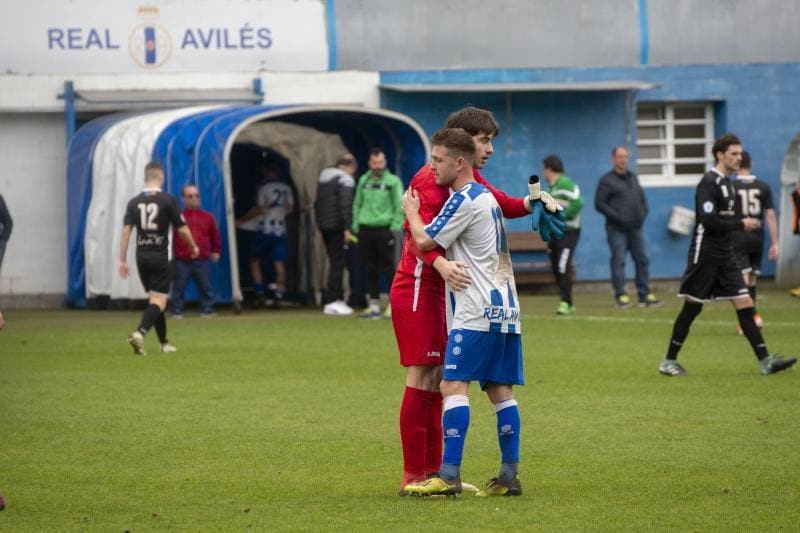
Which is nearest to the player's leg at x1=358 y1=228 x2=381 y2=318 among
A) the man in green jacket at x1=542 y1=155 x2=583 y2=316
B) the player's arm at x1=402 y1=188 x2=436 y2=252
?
the man in green jacket at x1=542 y1=155 x2=583 y2=316

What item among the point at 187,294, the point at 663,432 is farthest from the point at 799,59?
the point at 663,432

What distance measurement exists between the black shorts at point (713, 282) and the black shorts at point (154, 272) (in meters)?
5.40

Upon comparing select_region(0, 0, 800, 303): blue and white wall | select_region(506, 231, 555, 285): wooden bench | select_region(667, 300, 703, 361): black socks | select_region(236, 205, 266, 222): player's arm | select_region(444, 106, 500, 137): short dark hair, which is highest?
select_region(0, 0, 800, 303): blue and white wall

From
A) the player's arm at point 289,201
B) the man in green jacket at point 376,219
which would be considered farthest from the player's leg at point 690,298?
the player's arm at point 289,201

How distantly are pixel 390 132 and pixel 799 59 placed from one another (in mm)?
7563

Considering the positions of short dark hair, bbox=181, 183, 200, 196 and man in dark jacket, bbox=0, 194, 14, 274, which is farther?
short dark hair, bbox=181, 183, 200, 196

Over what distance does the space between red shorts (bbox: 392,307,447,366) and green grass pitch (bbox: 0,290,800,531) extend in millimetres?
682

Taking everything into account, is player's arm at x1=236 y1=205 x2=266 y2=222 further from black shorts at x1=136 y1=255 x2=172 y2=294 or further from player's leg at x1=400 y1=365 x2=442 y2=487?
player's leg at x1=400 y1=365 x2=442 y2=487

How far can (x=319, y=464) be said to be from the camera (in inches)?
347

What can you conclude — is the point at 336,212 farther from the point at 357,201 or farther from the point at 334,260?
the point at 357,201

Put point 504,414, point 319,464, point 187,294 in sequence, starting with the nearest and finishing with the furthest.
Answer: point 504,414
point 319,464
point 187,294

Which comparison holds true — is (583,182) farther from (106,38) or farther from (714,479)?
(714,479)

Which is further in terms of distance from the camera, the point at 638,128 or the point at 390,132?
the point at 638,128

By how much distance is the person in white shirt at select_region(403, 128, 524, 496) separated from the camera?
7434mm
